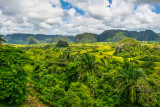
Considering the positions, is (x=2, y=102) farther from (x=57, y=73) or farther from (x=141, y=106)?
(x=141, y=106)

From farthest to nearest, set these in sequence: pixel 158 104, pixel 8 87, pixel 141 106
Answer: pixel 141 106, pixel 158 104, pixel 8 87

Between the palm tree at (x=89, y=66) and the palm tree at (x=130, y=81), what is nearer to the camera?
the palm tree at (x=130, y=81)

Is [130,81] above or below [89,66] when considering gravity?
below

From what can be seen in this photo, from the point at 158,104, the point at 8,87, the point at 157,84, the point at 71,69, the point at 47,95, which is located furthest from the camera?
the point at 71,69

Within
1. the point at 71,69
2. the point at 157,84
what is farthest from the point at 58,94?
the point at 157,84

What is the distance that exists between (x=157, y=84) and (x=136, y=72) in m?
11.6

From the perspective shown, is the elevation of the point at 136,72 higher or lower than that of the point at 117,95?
higher

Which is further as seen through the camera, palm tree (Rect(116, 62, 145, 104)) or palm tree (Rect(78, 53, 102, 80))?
palm tree (Rect(78, 53, 102, 80))

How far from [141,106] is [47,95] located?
22787mm

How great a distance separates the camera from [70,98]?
2489 centimetres

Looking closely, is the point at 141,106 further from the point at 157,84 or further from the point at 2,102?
the point at 2,102

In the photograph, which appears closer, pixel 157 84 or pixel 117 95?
pixel 117 95

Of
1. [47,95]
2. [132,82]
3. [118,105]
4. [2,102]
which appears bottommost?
[118,105]

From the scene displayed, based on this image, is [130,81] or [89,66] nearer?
[130,81]
